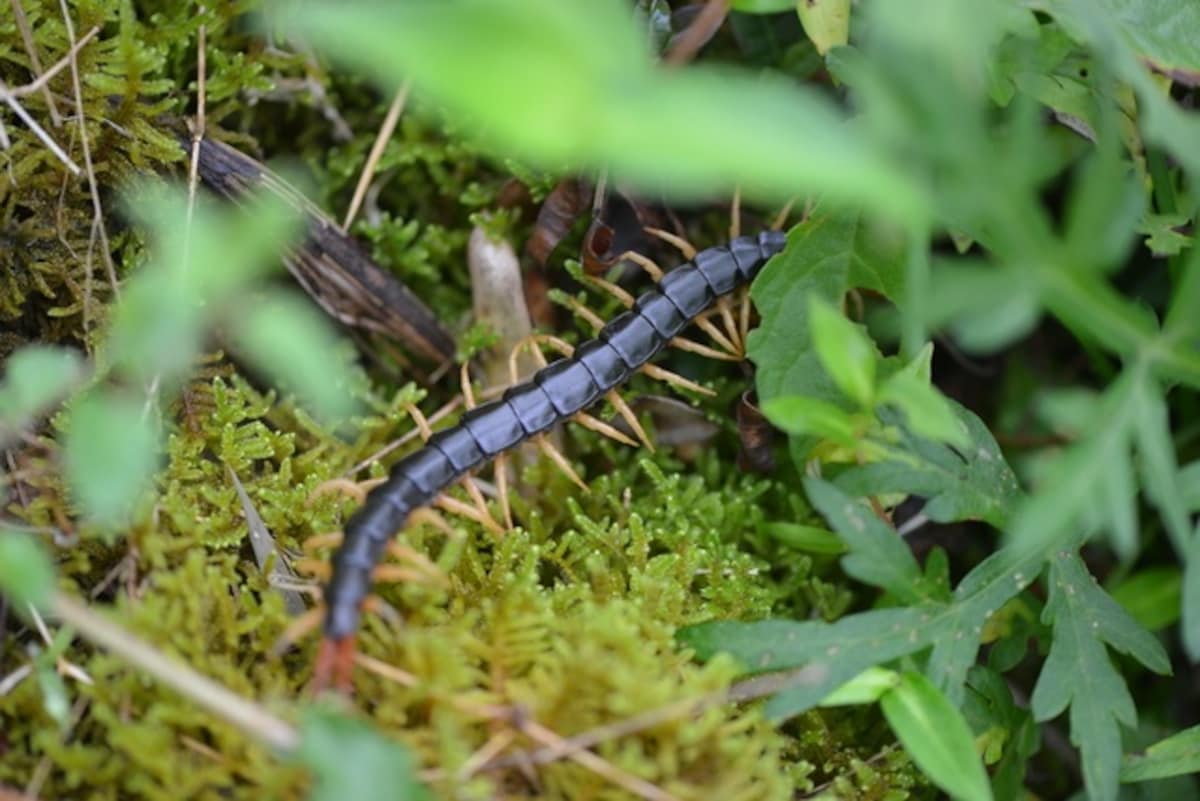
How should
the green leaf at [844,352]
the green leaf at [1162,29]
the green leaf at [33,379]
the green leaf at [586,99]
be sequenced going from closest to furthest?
the green leaf at [586,99]
the green leaf at [33,379]
the green leaf at [844,352]
the green leaf at [1162,29]

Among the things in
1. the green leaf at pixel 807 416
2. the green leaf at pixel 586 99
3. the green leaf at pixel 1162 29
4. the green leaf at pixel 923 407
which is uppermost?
the green leaf at pixel 586 99

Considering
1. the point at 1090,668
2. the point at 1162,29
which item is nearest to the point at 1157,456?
the point at 1090,668

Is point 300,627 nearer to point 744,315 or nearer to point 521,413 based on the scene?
point 521,413

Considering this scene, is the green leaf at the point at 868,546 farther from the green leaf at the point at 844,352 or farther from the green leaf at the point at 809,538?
the green leaf at the point at 809,538

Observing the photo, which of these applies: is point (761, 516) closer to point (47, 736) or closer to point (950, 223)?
point (950, 223)

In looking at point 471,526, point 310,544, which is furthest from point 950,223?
point 310,544

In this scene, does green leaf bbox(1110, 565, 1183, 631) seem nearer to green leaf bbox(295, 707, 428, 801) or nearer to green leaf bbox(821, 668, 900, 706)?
green leaf bbox(821, 668, 900, 706)

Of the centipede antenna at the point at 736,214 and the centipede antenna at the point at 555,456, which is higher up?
the centipede antenna at the point at 736,214

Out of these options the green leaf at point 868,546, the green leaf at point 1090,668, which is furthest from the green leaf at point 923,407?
the green leaf at point 1090,668
